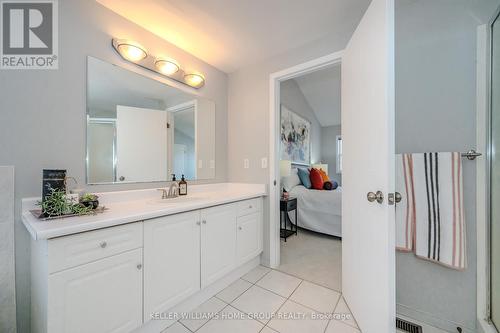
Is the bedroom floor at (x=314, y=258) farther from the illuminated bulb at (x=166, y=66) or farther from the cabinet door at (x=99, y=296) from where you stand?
the illuminated bulb at (x=166, y=66)

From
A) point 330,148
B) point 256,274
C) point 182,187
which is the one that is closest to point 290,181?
point 256,274

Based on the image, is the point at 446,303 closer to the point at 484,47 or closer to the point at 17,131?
the point at 484,47

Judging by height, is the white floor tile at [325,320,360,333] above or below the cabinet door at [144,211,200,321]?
below

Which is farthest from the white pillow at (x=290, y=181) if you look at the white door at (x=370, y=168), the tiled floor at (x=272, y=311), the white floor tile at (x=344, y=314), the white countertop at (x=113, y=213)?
the white floor tile at (x=344, y=314)

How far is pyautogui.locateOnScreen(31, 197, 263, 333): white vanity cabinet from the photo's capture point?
0.82 metres

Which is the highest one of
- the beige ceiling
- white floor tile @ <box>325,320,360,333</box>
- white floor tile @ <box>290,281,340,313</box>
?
the beige ceiling

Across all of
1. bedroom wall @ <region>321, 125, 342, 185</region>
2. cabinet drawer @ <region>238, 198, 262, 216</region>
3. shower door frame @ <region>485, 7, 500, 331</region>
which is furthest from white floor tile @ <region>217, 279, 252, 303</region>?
bedroom wall @ <region>321, 125, 342, 185</region>

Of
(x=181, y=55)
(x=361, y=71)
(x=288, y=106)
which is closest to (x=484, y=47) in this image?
(x=361, y=71)

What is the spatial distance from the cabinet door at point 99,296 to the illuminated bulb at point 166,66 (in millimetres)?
1529

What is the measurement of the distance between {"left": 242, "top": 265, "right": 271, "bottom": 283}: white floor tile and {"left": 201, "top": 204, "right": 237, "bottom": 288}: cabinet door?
0.29 m

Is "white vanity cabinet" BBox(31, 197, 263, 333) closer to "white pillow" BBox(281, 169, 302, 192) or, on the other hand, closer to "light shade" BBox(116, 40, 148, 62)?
"light shade" BBox(116, 40, 148, 62)

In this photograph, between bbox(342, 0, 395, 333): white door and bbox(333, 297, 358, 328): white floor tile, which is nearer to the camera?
bbox(342, 0, 395, 333): white door

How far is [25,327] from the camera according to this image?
1.06 meters

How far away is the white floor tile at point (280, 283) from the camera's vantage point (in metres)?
1.62
